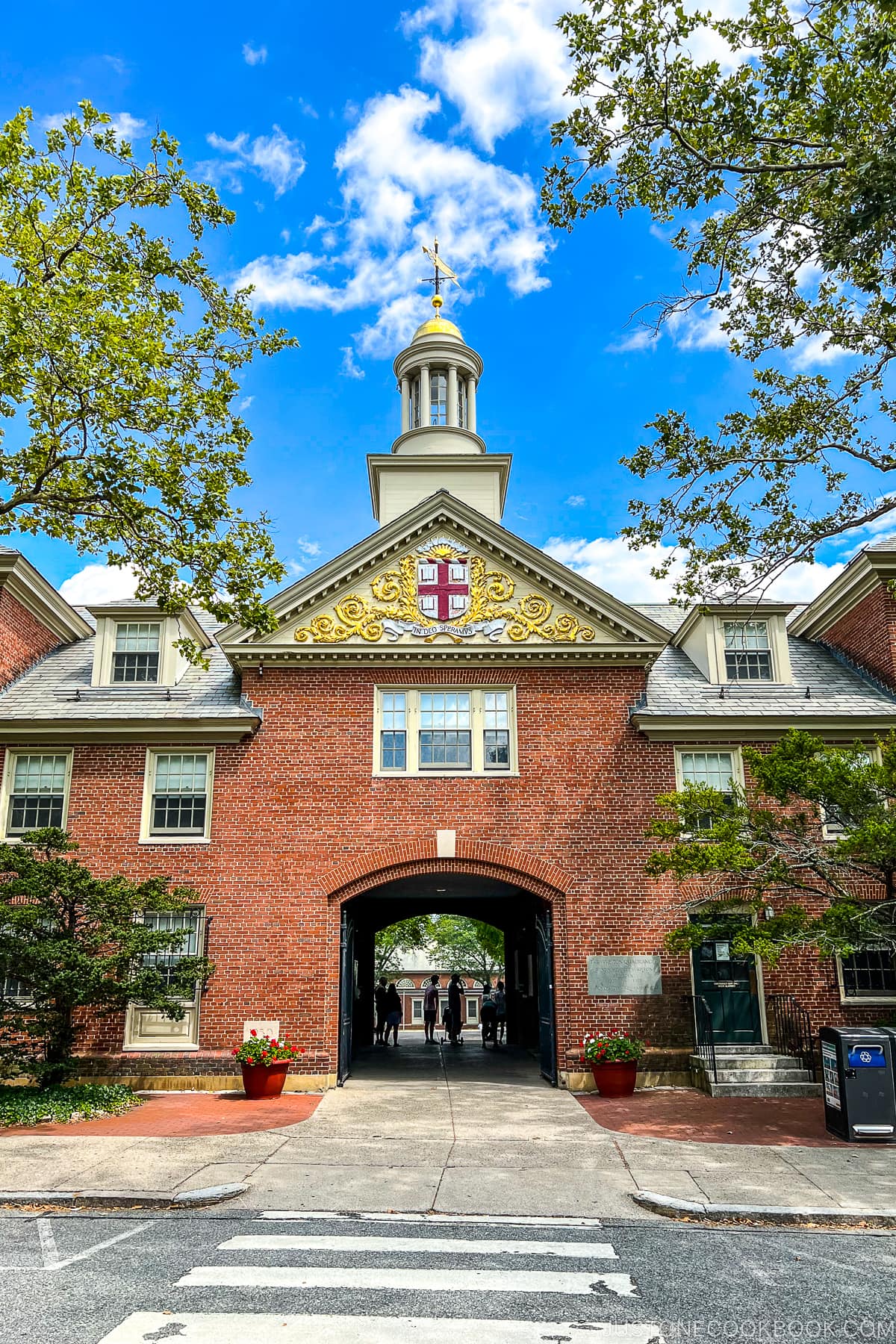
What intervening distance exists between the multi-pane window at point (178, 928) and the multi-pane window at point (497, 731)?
564 centimetres

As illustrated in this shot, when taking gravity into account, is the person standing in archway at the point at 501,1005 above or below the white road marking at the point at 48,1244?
above

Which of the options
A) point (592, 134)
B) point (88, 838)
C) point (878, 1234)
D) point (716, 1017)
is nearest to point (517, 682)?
point (716, 1017)

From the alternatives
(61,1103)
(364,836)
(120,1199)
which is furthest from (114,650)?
(120,1199)

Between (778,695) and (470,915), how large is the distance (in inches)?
478

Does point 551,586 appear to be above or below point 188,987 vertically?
above

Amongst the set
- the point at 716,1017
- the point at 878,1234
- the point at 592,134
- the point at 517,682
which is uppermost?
the point at 592,134

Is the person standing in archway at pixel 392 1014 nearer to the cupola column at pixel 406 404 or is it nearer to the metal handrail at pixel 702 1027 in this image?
the metal handrail at pixel 702 1027

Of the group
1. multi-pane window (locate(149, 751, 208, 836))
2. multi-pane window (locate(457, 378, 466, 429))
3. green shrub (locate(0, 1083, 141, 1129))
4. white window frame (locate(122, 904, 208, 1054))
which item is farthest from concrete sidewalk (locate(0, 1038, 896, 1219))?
multi-pane window (locate(457, 378, 466, 429))

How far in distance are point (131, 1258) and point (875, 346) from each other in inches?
500

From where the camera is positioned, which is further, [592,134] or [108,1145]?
[108,1145]

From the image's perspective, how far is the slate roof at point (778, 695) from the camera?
1831 cm

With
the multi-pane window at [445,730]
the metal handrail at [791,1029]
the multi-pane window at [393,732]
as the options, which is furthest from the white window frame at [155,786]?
the metal handrail at [791,1029]

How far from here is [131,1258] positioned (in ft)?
25.9

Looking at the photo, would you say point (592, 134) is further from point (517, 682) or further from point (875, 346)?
point (517, 682)
